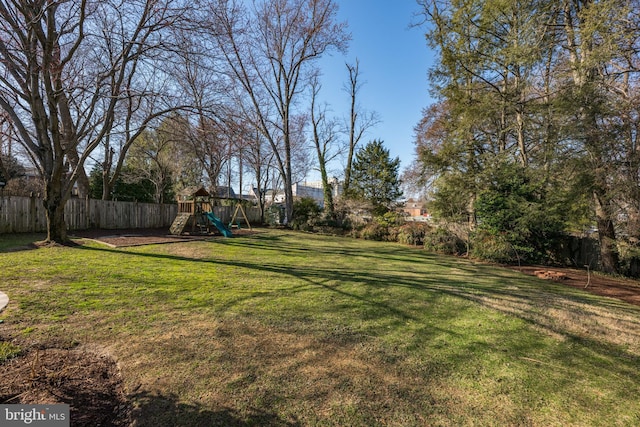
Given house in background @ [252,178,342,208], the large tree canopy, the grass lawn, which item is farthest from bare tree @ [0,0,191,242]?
house in background @ [252,178,342,208]

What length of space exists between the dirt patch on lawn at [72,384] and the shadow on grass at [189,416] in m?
0.10

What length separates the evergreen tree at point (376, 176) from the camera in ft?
78.2

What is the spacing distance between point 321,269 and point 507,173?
8530mm

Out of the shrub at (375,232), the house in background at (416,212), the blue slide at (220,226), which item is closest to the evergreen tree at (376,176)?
the house in background at (416,212)

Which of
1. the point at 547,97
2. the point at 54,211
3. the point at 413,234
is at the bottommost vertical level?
the point at 413,234

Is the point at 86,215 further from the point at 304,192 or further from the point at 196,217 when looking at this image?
the point at 304,192

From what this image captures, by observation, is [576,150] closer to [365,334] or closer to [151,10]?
[365,334]

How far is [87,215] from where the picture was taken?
12281 millimetres

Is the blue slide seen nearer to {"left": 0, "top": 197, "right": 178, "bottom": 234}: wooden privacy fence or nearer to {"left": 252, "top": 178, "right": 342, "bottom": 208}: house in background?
{"left": 0, "top": 197, "right": 178, "bottom": 234}: wooden privacy fence

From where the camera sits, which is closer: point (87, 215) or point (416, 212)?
point (87, 215)

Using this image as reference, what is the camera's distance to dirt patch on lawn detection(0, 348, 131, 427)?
1838 mm

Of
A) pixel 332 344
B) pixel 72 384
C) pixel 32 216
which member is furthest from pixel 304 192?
pixel 72 384

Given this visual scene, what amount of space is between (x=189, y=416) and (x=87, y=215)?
14.0 m

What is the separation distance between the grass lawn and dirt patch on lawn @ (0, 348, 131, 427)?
0.11 meters
